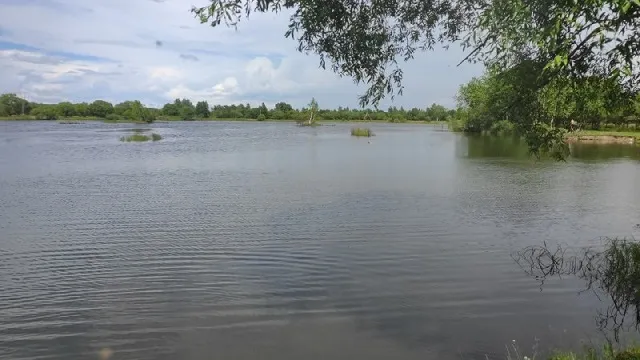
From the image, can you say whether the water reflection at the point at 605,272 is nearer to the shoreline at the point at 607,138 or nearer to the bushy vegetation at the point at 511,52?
the bushy vegetation at the point at 511,52

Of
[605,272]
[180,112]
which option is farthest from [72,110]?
[605,272]

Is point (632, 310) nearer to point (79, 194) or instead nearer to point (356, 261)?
point (356, 261)

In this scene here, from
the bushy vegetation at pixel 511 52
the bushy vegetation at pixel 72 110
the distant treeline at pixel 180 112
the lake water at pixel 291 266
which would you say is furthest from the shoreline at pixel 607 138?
the bushy vegetation at pixel 72 110

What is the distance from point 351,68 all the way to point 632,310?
24.1 ft

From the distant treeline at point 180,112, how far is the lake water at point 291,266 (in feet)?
409

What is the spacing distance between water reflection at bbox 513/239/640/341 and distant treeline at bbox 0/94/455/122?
133538 millimetres

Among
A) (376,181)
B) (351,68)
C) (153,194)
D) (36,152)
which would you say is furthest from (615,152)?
(36,152)

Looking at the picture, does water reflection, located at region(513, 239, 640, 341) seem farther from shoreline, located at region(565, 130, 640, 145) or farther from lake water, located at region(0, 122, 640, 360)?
shoreline, located at region(565, 130, 640, 145)

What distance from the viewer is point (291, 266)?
12.4 metres

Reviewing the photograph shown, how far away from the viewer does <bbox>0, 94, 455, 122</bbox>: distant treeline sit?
5925 inches

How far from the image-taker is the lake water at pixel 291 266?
8633 millimetres

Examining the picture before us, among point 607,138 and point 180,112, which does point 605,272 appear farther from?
point 180,112

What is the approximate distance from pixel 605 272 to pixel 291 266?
7120 millimetres

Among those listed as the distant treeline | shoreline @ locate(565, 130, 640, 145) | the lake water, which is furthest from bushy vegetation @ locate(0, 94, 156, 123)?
the lake water
